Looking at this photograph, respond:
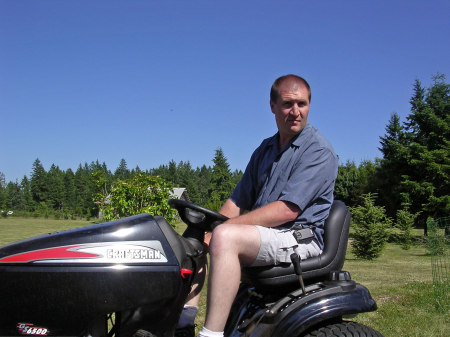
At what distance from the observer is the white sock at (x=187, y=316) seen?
260 centimetres

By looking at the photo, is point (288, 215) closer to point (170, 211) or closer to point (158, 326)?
point (158, 326)

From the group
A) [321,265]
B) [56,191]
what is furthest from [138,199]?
[56,191]

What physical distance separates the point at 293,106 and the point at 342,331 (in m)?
1.37

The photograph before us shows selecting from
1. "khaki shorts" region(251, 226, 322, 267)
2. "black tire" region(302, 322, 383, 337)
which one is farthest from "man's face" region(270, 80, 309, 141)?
"black tire" region(302, 322, 383, 337)

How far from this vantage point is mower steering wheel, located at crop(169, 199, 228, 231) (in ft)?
8.75

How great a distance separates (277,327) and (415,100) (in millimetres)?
32601

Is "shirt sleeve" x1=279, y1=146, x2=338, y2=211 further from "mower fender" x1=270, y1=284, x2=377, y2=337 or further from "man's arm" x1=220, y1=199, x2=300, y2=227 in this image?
"mower fender" x1=270, y1=284, x2=377, y2=337

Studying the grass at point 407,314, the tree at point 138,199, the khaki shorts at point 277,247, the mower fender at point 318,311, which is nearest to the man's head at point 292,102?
the khaki shorts at point 277,247

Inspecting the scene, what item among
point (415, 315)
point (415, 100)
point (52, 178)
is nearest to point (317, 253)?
point (415, 315)

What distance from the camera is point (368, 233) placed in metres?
15.9

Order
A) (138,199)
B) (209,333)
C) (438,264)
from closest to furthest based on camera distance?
(209,333)
(438,264)
(138,199)

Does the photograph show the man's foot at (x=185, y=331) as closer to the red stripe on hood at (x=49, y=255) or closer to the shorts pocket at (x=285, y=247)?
the shorts pocket at (x=285, y=247)

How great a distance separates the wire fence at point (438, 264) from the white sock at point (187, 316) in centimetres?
477

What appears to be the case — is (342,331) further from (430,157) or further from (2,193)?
(2,193)
